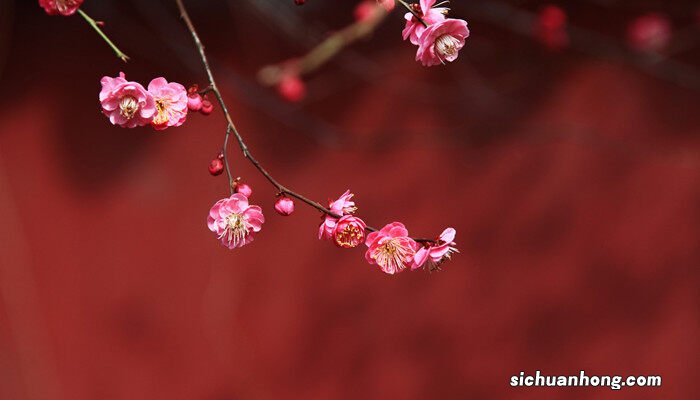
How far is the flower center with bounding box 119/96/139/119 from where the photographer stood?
77cm

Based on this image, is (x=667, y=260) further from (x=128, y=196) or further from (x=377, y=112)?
(x=128, y=196)

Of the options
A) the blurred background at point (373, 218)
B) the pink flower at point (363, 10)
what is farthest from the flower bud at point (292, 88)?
the pink flower at point (363, 10)

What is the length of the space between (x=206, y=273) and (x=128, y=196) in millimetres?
274

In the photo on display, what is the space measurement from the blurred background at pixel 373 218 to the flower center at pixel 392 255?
0.86 metres

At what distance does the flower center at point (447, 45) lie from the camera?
77cm

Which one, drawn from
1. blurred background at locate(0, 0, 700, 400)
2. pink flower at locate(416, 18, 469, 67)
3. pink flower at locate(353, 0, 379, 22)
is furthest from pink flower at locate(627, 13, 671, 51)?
pink flower at locate(416, 18, 469, 67)

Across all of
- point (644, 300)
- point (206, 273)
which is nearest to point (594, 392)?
point (644, 300)

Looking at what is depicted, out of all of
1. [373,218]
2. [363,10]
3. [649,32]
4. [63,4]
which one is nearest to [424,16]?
[63,4]

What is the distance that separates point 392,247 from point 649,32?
3.72 ft

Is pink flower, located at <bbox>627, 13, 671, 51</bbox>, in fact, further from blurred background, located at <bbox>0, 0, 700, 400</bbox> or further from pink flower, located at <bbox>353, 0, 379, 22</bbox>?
pink flower, located at <bbox>353, 0, 379, 22</bbox>

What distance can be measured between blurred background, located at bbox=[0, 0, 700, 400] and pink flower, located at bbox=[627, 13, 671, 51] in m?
0.01

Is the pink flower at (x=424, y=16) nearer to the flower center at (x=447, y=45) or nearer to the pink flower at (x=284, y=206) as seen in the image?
the flower center at (x=447, y=45)

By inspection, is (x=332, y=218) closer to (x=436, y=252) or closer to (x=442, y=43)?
(x=436, y=252)

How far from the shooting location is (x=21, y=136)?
1.66 metres
